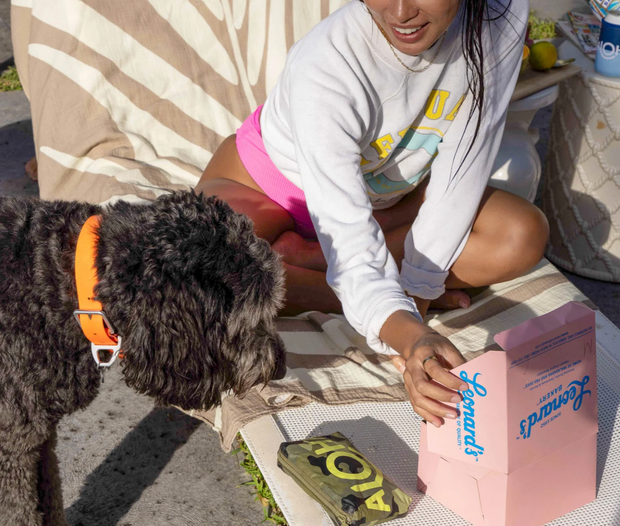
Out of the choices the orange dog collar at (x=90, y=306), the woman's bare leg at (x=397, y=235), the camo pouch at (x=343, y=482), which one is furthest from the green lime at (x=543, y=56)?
the orange dog collar at (x=90, y=306)

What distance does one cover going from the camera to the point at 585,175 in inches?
133

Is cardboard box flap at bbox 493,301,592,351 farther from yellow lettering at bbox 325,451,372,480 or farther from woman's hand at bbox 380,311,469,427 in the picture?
yellow lettering at bbox 325,451,372,480

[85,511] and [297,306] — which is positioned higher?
[297,306]

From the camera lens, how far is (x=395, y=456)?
2.23 meters

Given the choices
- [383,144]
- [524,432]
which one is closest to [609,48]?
[383,144]

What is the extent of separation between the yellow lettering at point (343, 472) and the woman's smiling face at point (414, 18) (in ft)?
4.18

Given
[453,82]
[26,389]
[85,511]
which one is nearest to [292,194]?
[453,82]

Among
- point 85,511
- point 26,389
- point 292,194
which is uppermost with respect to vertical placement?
point 292,194

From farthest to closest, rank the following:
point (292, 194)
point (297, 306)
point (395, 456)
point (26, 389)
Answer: point (297, 306) < point (292, 194) < point (395, 456) < point (26, 389)

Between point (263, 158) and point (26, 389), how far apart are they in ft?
4.10

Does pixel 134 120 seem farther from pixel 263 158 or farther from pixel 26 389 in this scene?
pixel 26 389

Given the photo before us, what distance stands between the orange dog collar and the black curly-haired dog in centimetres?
2

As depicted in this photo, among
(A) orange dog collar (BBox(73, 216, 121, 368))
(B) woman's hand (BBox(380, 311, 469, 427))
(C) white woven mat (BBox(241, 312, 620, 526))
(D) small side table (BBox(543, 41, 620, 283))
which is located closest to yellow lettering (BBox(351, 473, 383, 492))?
(C) white woven mat (BBox(241, 312, 620, 526))

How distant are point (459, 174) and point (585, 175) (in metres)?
1.39
